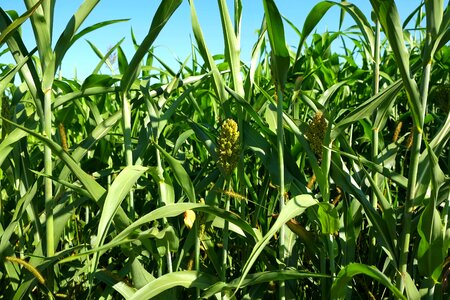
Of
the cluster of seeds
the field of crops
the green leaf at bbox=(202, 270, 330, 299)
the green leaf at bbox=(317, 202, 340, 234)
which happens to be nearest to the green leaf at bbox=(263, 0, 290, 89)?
the field of crops

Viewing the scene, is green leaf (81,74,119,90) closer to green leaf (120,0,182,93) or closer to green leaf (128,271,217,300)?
green leaf (120,0,182,93)

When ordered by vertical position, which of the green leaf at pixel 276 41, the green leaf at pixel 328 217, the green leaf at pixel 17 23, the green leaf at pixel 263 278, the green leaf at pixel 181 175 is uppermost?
the green leaf at pixel 17 23

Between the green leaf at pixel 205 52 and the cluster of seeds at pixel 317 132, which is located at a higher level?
the green leaf at pixel 205 52

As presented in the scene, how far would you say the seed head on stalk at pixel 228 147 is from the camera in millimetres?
1017

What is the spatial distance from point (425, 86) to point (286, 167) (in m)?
0.32

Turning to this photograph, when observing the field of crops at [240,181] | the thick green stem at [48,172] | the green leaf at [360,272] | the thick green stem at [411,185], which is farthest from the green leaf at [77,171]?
the thick green stem at [411,185]

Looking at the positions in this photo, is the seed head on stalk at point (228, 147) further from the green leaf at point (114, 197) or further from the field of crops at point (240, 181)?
the green leaf at point (114, 197)

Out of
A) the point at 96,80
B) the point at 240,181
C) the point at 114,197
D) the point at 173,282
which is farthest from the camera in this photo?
the point at 96,80

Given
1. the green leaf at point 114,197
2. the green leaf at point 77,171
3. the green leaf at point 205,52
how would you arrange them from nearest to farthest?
1. the green leaf at point 114,197
2. the green leaf at point 77,171
3. the green leaf at point 205,52

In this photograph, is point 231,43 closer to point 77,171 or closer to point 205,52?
point 205,52

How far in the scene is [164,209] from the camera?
0.98 metres

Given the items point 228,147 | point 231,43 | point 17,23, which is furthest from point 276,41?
point 17,23

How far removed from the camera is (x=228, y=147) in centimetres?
103

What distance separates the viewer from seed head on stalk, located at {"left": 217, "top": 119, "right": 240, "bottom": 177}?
102cm
